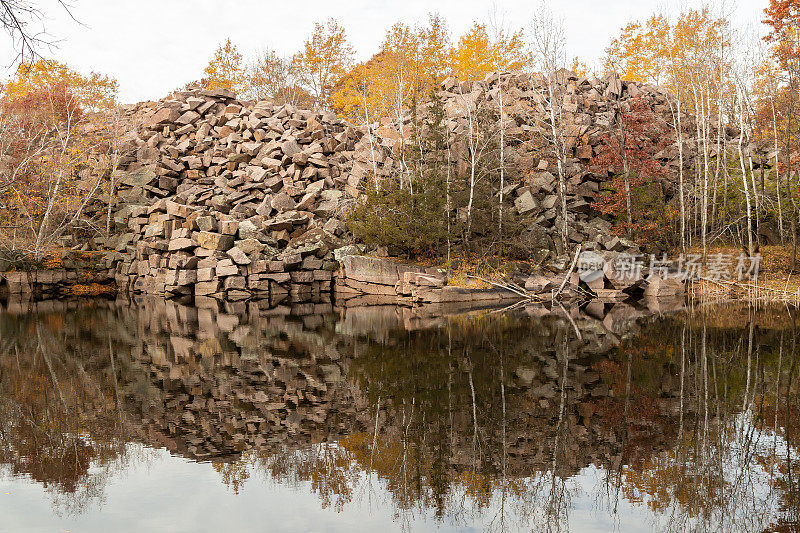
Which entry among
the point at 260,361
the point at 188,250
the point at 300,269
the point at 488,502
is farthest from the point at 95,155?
the point at 488,502

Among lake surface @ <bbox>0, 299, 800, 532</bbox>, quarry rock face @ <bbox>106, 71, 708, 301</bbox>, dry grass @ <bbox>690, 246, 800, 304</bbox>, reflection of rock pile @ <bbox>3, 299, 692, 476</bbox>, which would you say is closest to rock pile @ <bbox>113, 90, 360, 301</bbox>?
quarry rock face @ <bbox>106, 71, 708, 301</bbox>

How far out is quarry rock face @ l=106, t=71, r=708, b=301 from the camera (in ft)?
104

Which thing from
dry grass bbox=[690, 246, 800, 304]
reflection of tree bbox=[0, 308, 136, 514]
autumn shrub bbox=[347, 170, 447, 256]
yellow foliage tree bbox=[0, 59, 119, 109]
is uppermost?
yellow foliage tree bbox=[0, 59, 119, 109]

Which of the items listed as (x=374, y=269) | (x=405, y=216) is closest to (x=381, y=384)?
(x=405, y=216)

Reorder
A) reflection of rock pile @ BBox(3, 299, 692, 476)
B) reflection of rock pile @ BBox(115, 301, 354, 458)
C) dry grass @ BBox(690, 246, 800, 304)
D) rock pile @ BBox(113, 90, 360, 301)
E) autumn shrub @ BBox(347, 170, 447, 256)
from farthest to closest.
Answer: rock pile @ BBox(113, 90, 360, 301) → autumn shrub @ BBox(347, 170, 447, 256) → dry grass @ BBox(690, 246, 800, 304) → reflection of rock pile @ BBox(115, 301, 354, 458) → reflection of rock pile @ BBox(3, 299, 692, 476)

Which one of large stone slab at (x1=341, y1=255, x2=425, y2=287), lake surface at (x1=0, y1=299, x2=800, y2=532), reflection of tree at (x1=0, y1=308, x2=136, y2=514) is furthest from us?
large stone slab at (x1=341, y1=255, x2=425, y2=287)

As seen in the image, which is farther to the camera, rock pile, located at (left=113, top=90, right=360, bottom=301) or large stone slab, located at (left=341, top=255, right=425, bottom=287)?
rock pile, located at (left=113, top=90, right=360, bottom=301)

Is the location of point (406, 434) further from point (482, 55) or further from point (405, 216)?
point (482, 55)

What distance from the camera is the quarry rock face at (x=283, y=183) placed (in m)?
31.6

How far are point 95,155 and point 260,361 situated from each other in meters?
29.5

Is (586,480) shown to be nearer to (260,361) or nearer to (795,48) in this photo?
(260,361)

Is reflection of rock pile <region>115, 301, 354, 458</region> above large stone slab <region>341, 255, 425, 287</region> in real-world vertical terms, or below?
below

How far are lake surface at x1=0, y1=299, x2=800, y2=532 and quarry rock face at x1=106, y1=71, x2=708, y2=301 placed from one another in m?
14.3

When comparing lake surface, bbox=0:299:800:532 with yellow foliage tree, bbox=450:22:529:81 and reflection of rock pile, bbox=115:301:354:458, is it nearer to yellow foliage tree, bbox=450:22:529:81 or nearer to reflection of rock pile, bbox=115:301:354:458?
reflection of rock pile, bbox=115:301:354:458
